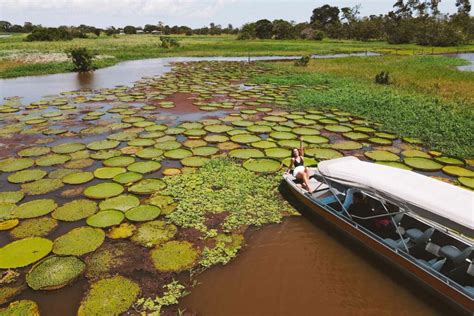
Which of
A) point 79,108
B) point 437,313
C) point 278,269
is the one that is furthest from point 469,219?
point 79,108

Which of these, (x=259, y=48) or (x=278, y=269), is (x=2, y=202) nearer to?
(x=278, y=269)

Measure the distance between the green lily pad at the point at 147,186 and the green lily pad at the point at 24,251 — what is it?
6.07 feet

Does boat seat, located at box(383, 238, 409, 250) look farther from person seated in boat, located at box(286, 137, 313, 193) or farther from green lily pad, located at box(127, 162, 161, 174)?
green lily pad, located at box(127, 162, 161, 174)

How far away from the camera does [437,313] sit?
3.92 meters

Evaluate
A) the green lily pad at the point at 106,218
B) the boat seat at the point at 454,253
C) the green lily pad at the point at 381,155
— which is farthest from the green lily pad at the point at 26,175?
the green lily pad at the point at 381,155

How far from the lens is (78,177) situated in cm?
705

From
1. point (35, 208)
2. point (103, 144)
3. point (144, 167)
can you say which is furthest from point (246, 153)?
point (35, 208)

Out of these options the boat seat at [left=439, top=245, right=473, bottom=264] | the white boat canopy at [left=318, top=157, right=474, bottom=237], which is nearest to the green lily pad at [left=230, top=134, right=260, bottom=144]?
the white boat canopy at [left=318, top=157, right=474, bottom=237]

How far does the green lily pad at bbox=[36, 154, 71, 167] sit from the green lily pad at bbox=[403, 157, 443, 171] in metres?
8.19

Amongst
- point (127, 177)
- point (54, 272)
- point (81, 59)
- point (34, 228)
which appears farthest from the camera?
point (81, 59)

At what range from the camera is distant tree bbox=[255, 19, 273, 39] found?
71.1 metres

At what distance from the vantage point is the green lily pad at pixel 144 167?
291 inches

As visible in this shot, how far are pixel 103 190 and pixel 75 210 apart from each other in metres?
0.76

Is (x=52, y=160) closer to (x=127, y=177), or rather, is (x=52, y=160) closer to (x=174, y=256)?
(x=127, y=177)
